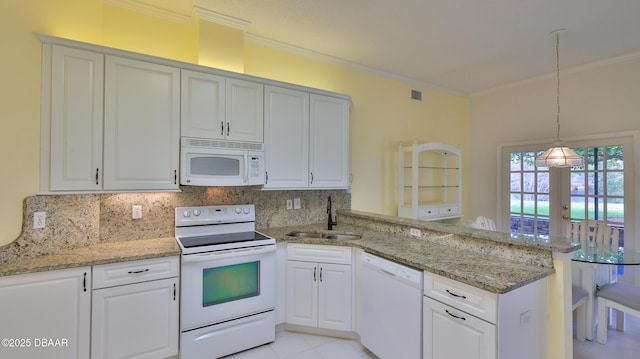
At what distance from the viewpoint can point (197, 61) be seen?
277cm

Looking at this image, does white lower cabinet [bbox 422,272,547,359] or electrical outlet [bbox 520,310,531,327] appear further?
electrical outlet [bbox 520,310,531,327]

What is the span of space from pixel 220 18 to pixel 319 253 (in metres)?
2.38

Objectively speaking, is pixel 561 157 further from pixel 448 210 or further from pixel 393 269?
pixel 393 269

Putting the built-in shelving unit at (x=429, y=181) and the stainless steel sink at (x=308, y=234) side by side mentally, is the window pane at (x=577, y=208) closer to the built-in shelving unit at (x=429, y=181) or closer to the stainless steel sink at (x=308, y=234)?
the built-in shelving unit at (x=429, y=181)

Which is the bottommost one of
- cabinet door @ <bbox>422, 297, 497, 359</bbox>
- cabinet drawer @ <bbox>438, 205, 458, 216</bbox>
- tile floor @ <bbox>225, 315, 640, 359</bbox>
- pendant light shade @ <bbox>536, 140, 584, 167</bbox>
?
tile floor @ <bbox>225, 315, 640, 359</bbox>

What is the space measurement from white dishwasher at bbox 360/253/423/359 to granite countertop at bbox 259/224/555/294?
0.09 metres

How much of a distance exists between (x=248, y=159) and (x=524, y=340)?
240 centimetres

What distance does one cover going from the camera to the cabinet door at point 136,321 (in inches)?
77.5

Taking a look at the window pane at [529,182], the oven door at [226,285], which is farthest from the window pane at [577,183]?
the oven door at [226,285]

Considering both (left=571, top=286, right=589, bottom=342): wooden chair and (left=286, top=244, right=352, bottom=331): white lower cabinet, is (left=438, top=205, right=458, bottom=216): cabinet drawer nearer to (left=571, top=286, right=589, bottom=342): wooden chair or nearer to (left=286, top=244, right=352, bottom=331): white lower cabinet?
(left=571, top=286, right=589, bottom=342): wooden chair

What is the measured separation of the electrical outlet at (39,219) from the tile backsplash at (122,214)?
0.8 inches

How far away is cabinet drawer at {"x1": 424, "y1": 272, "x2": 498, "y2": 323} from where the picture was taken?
153 centimetres

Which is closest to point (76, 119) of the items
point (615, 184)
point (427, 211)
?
point (427, 211)

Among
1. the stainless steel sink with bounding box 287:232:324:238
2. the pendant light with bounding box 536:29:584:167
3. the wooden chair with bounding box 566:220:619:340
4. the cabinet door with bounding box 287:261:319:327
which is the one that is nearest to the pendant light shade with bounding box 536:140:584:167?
the pendant light with bounding box 536:29:584:167
